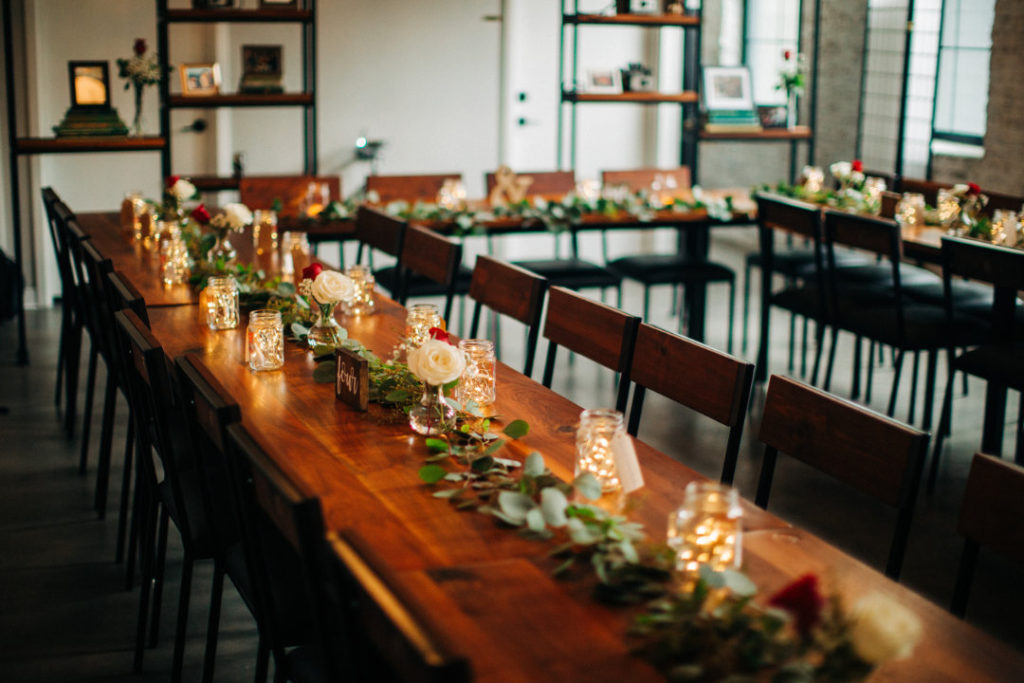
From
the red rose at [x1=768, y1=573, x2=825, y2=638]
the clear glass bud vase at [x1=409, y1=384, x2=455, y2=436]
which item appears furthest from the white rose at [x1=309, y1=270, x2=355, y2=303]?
the red rose at [x1=768, y1=573, x2=825, y2=638]

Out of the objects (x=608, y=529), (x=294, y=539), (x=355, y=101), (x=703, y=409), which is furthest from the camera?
(x=355, y=101)

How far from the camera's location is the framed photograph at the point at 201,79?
237 inches

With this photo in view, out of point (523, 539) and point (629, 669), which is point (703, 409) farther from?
point (629, 669)

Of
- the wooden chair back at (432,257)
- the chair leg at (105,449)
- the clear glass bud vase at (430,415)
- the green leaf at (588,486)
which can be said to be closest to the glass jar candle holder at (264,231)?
the wooden chair back at (432,257)

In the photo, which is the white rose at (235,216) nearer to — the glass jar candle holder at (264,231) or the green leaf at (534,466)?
the glass jar candle holder at (264,231)

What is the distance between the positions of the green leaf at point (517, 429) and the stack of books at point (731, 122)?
4.90 m

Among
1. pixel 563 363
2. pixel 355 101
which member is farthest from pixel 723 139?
pixel 355 101

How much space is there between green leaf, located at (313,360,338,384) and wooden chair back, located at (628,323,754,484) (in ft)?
2.48

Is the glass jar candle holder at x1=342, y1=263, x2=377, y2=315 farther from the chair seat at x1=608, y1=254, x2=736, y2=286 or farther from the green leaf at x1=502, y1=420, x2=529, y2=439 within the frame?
the chair seat at x1=608, y1=254, x2=736, y2=286

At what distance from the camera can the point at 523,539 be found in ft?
5.91

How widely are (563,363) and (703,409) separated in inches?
130

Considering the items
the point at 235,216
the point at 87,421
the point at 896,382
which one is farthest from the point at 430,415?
the point at 896,382

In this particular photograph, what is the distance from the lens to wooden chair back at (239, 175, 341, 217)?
5.29m

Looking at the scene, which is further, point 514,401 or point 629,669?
point 514,401
